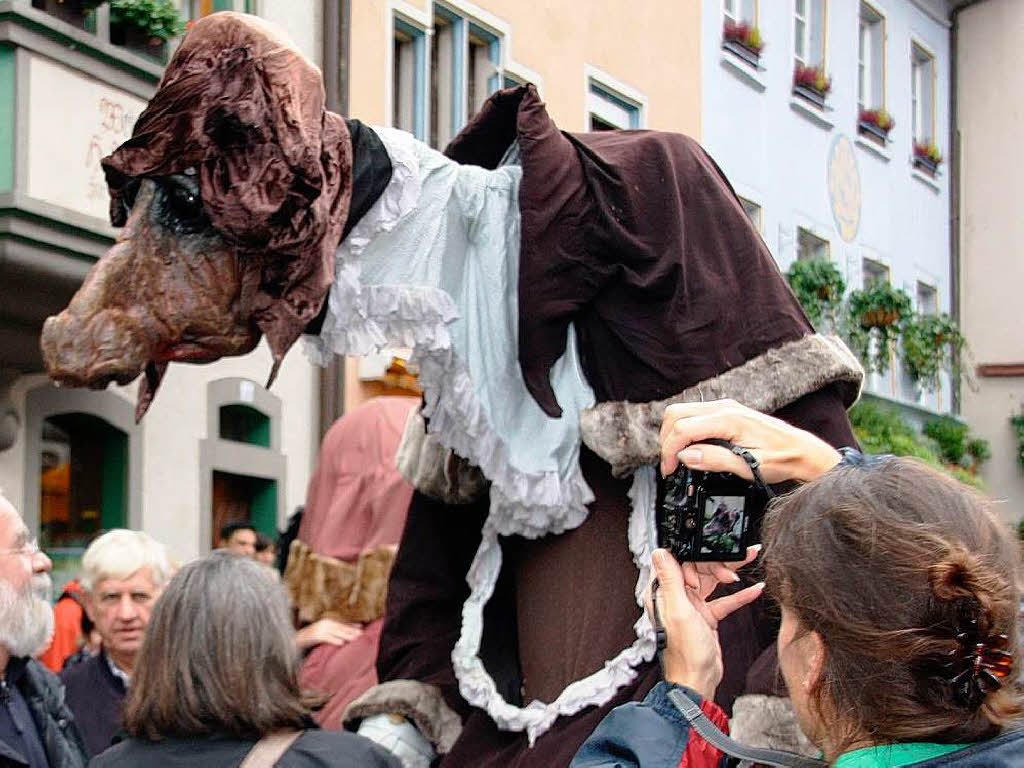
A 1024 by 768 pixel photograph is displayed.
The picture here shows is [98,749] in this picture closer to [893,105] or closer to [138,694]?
[138,694]

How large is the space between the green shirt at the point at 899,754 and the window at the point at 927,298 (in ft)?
65.3

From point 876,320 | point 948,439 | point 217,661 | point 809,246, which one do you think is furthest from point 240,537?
point 948,439

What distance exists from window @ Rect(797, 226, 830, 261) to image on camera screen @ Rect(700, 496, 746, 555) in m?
14.9

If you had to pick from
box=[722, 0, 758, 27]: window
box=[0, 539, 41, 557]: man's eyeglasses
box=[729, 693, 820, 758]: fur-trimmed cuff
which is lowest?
box=[729, 693, 820, 758]: fur-trimmed cuff

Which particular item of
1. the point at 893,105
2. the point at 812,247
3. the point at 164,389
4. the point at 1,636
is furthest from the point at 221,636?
the point at 893,105

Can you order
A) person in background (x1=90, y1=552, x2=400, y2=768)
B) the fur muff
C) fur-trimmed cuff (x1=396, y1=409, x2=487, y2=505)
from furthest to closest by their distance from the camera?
the fur muff → person in background (x1=90, y1=552, x2=400, y2=768) → fur-trimmed cuff (x1=396, y1=409, x2=487, y2=505)

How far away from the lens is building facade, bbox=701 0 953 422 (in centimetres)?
1573

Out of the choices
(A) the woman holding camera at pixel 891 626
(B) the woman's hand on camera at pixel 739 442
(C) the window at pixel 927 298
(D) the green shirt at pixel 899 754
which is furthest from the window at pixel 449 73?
(D) the green shirt at pixel 899 754

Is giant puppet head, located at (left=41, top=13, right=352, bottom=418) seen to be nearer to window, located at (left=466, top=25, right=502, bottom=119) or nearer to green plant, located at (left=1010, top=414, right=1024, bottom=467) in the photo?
window, located at (left=466, top=25, right=502, bottom=119)

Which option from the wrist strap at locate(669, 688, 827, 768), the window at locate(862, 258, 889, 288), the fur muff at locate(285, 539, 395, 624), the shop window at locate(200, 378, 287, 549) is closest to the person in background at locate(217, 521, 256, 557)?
the shop window at locate(200, 378, 287, 549)

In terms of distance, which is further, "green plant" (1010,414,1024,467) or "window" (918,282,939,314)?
"green plant" (1010,414,1024,467)

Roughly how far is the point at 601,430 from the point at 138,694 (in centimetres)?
120

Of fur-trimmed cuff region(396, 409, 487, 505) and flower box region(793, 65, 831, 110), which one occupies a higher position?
flower box region(793, 65, 831, 110)

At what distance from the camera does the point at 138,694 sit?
3641 mm
